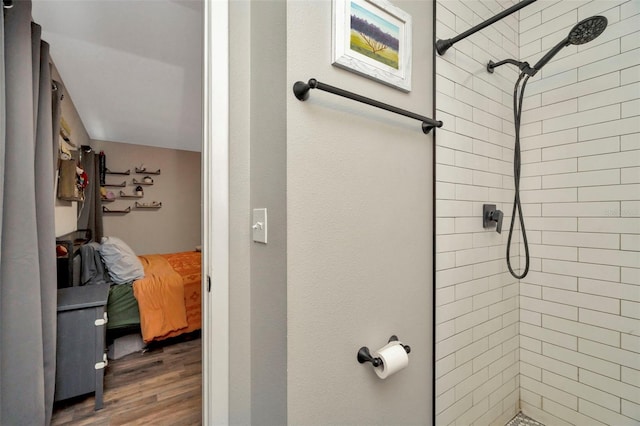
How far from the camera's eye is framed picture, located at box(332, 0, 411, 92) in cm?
84

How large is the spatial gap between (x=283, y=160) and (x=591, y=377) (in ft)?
6.04

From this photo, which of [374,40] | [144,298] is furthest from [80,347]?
[374,40]

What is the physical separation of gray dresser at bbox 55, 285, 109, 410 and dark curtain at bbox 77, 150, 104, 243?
234 cm

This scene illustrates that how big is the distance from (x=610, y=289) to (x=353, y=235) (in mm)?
1380

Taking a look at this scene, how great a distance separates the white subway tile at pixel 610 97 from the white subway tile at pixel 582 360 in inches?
48.9

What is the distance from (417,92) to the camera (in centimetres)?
109

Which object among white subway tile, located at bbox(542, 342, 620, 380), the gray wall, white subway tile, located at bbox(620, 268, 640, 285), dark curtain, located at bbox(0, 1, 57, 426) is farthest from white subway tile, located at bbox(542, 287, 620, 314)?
dark curtain, located at bbox(0, 1, 57, 426)

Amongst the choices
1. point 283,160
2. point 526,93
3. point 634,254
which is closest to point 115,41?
point 283,160

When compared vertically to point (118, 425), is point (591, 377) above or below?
above

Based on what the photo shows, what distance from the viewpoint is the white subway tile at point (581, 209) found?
1.31 meters

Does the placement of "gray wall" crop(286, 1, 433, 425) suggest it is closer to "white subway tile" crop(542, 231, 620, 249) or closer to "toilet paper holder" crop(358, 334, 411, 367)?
"toilet paper holder" crop(358, 334, 411, 367)

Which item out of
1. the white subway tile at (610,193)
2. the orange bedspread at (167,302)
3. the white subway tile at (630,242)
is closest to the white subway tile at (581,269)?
the white subway tile at (630,242)

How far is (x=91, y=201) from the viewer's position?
3881mm

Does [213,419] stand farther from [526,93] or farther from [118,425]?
[526,93]
